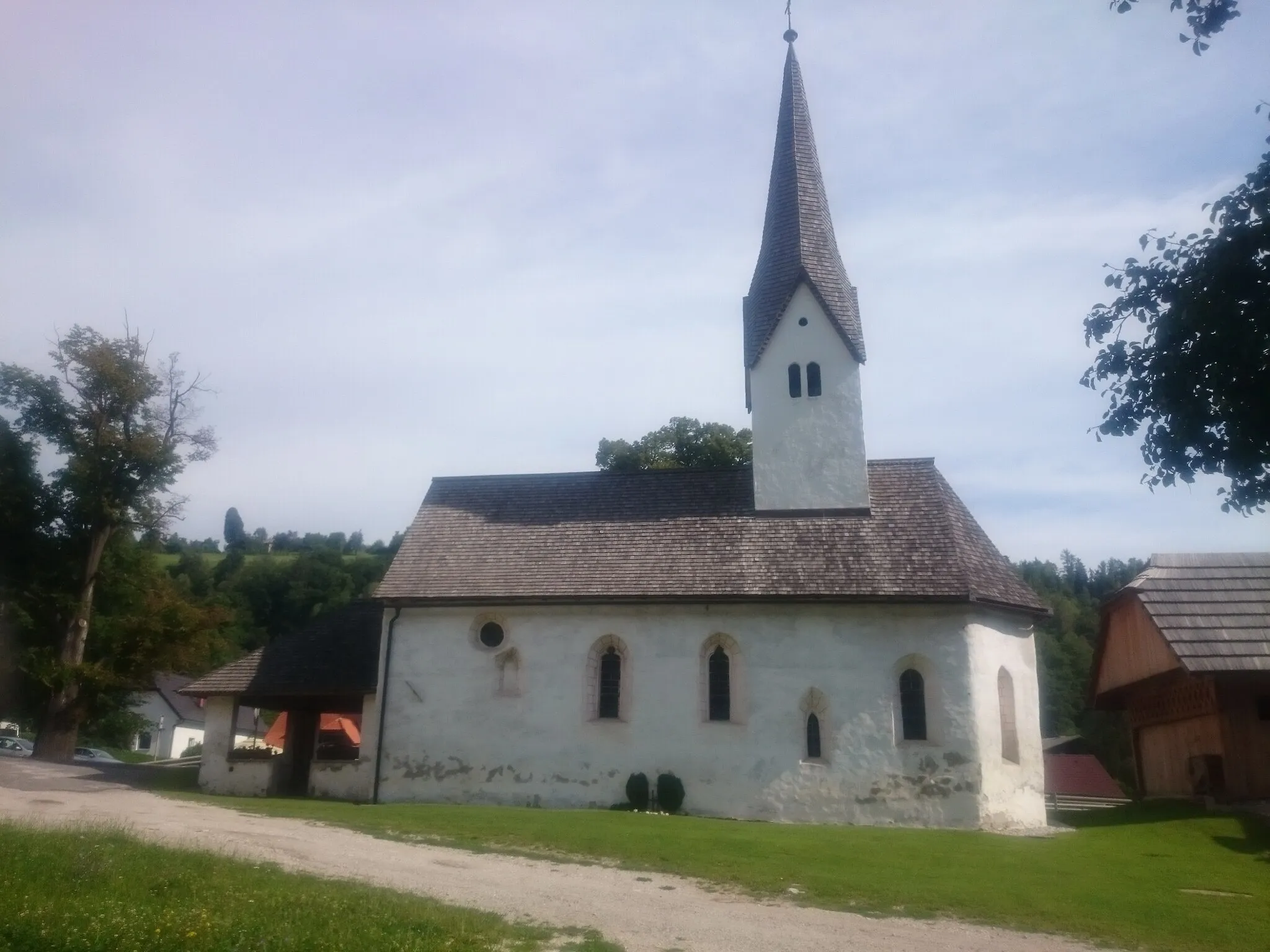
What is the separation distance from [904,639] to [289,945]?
17.0 meters

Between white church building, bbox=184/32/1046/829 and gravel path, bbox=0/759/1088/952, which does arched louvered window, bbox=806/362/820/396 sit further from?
gravel path, bbox=0/759/1088/952

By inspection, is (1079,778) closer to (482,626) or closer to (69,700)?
(482,626)

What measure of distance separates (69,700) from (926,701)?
26892 millimetres

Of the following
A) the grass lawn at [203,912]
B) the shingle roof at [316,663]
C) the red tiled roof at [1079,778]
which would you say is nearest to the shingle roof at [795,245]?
the shingle roof at [316,663]

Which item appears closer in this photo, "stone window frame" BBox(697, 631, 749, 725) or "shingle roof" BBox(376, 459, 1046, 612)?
"stone window frame" BBox(697, 631, 749, 725)

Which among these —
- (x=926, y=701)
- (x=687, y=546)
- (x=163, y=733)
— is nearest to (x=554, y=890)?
(x=926, y=701)

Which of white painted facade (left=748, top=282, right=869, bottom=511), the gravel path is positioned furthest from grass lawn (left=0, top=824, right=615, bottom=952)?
white painted facade (left=748, top=282, right=869, bottom=511)

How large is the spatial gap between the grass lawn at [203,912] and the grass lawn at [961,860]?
4.58m

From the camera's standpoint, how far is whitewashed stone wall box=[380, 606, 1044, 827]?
73.7 feet

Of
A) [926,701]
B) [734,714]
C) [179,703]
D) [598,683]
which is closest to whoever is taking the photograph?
[926,701]

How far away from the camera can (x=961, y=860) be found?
53.2ft

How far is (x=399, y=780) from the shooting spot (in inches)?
962

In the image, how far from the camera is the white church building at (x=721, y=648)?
22.8m

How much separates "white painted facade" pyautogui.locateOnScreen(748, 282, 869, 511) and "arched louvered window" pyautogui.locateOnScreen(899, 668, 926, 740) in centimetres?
485
